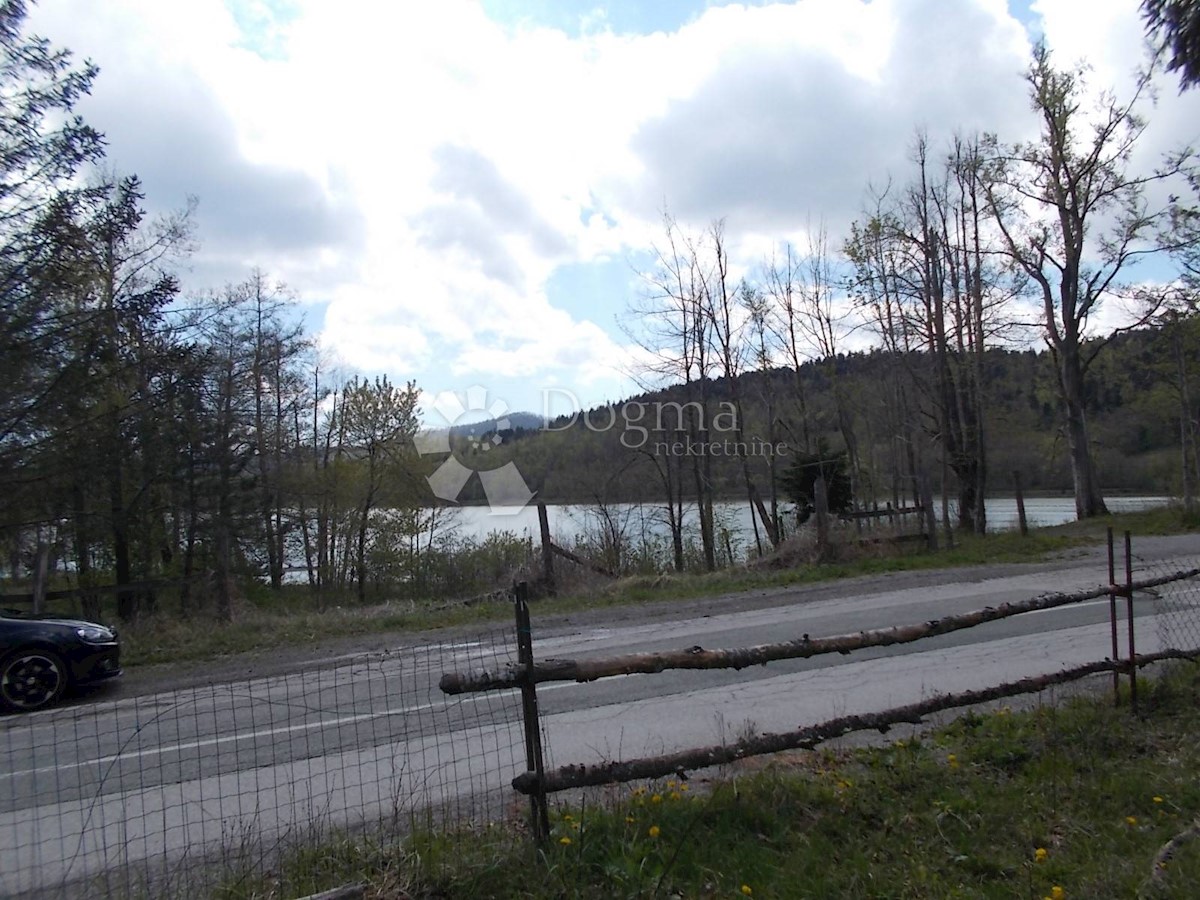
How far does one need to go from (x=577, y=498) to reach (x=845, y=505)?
861 cm

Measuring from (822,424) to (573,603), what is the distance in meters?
19.4

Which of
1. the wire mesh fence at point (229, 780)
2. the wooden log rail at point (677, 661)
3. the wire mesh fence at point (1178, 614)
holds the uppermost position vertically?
the wooden log rail at point (677, 661)

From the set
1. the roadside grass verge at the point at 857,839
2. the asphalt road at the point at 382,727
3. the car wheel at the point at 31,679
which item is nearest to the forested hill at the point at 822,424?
the asphalt road at the point at 382,727

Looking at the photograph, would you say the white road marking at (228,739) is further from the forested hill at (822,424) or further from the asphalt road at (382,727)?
the forested hill at (822,424)

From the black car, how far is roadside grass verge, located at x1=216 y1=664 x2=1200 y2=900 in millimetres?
6873

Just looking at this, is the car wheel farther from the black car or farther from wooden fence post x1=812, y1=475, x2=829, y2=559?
wooden fence post x1=812, y1=475, x2=829, y2=559

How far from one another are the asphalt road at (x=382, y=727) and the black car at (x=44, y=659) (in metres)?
0.35

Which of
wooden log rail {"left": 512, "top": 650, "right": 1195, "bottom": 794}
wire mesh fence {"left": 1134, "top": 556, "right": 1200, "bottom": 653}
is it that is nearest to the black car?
→ wooden log rail {"left": 512, "top": 650, "right": 1195, "bottom": 794}

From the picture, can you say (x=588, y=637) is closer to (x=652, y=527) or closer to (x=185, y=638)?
(x=185, y=638)

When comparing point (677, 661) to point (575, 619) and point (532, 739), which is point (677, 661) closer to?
point (532, 739)

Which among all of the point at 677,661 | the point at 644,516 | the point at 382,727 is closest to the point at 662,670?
the point at 677,661

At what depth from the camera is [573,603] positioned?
49.4 feet

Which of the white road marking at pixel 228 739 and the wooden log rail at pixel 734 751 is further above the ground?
the wooden log rail at pixel 734 751

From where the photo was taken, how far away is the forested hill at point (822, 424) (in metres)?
28.1
